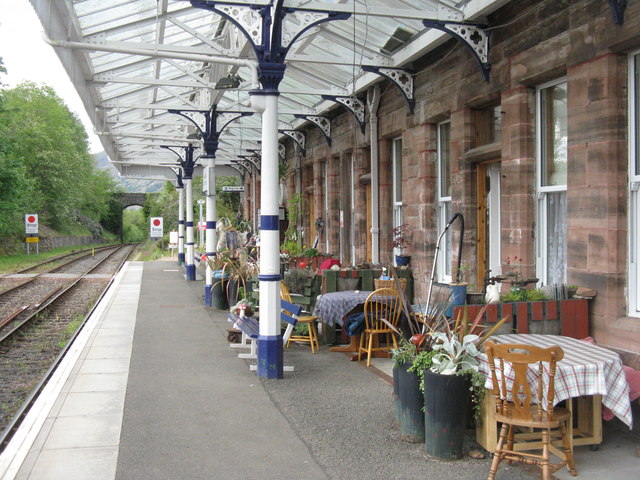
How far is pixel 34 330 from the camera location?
500 inches

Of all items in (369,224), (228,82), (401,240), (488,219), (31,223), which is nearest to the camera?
(488,219)

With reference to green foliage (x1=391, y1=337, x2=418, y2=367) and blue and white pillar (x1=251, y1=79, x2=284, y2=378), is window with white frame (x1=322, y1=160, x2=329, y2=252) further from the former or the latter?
green foliage (x1=391, y1=337, x2=418, y2=367)

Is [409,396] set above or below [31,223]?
below

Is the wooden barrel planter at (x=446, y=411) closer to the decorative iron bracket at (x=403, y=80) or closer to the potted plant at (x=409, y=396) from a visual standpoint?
the potted plant at (x=409, y=396)

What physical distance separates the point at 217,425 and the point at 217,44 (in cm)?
659

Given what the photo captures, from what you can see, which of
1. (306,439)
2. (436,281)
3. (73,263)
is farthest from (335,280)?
(73,263)

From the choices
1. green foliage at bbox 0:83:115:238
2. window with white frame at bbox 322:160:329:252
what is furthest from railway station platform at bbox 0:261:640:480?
green foliage at bbox 0:83:115:238

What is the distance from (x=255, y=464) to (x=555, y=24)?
588 cm

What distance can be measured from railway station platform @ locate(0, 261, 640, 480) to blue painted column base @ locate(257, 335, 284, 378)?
0.48 feet

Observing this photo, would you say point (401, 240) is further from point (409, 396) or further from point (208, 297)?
point (409, 396)

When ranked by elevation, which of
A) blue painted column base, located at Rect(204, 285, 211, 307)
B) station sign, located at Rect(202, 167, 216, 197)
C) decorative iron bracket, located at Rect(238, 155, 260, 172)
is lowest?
blue painted column base, located at Rect(204, 285, 211, 307)

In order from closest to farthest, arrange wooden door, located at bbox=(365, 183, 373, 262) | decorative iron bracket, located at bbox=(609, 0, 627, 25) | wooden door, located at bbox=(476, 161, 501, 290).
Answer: decorative iron bracket, located at bbox=(609, 0, 627, 25), wooden door, located at bbox=(476, 161, 501, 290), wooden door, located at bbox=(365, 183, 373, 262)

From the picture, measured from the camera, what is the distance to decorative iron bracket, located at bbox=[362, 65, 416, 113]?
11983 mm

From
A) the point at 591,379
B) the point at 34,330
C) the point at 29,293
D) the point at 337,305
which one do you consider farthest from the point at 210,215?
the point at 591,379
